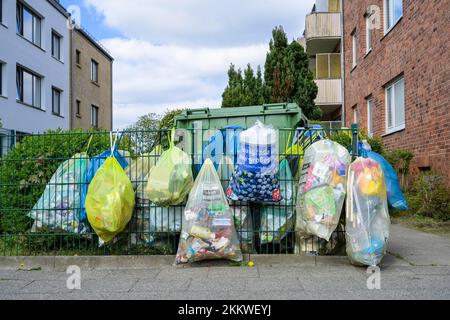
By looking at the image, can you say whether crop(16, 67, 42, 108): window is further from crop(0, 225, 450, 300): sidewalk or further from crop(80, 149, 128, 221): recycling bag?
crop(0, 225, 450, 300): sidewalk

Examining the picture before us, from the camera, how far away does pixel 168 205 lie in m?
5.08

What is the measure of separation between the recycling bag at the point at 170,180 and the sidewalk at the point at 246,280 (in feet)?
2.36

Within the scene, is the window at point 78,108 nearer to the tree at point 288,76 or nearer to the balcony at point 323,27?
the balcony at point 323,27

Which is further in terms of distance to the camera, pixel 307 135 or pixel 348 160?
pixel 307 135

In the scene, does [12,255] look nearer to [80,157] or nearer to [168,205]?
[80,157]

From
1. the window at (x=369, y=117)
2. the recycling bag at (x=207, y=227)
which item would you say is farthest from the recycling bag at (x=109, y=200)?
the window at (x=369, y=117)

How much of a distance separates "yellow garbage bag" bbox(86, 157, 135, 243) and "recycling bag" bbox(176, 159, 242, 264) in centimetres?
68

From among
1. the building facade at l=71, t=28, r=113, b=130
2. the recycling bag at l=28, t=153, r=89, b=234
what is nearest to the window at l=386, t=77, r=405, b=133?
the recycling bag at l=28, t=153, r=89, b=234

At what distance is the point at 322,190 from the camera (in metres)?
4.80

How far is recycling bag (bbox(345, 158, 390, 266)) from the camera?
4609 mm

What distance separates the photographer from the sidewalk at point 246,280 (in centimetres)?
402

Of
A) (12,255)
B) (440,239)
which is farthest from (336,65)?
(12,255)

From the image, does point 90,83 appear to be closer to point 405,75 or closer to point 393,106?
point 393,106
